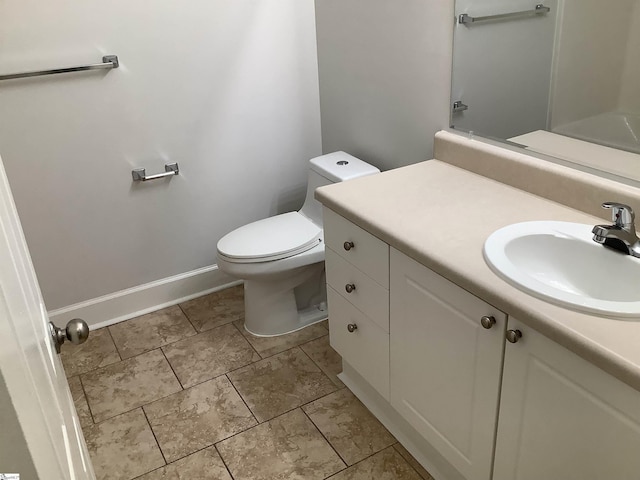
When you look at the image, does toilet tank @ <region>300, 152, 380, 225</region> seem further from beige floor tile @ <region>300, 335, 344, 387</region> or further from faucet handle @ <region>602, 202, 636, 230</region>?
faucet handle @ <region>602, 202, 636, 230</region>

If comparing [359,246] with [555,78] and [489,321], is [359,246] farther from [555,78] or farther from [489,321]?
[555,78]

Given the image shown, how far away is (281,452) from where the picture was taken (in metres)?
1.97

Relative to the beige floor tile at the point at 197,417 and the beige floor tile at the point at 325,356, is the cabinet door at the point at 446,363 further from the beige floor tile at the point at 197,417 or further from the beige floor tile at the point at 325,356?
the beige floor tile at the point at 197,417

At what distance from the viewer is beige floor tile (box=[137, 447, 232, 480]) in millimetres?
1895

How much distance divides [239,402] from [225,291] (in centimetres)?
85

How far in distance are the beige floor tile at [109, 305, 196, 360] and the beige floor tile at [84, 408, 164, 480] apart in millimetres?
413

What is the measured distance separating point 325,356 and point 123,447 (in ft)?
2.74

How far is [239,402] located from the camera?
220 centimetres

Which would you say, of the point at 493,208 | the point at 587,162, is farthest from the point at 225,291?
the point at 587,162

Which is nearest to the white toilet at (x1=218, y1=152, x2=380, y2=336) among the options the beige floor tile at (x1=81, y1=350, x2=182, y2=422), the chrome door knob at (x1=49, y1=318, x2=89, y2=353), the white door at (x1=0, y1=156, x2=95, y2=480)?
the beige floor tile at (x1=81, y1=350, x2=182, y2=422)

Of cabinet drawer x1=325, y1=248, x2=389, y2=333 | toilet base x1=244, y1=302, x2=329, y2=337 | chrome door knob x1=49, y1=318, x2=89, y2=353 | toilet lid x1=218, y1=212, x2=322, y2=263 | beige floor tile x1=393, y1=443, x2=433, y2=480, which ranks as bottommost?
beige floor tile x1=393, y1=443, x2=433, y2=480

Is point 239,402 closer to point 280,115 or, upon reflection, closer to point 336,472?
point 336,472

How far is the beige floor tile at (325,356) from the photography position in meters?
2.33

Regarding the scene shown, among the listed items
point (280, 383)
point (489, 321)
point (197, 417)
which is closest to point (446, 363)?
point (489, 321)
